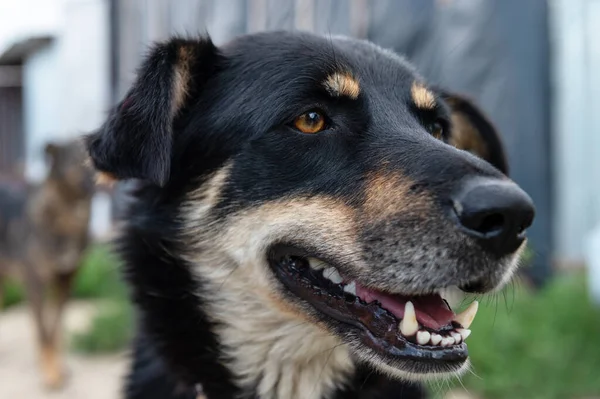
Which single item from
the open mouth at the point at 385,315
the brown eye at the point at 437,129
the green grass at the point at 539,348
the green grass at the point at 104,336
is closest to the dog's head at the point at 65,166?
the green grass at the point at 104,336

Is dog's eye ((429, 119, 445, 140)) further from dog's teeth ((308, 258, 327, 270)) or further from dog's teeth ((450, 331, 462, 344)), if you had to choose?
dog's teeth ((450, 331, 462, 344))

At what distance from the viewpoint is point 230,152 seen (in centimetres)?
196

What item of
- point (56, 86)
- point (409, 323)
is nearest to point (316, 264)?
point (409, 323)

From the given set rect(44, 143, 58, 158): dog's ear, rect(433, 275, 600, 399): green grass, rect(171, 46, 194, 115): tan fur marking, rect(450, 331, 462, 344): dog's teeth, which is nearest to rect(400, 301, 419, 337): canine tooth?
rect(450, 331, 462, 344): dog's teeth

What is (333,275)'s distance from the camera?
1873mm

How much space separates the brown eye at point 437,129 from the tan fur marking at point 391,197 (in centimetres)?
56

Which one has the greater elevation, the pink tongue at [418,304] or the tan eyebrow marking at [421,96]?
the tan eyebrow marking at [421,96]

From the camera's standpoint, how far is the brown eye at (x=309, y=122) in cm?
191

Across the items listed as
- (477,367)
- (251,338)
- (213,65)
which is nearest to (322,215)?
(251,338)

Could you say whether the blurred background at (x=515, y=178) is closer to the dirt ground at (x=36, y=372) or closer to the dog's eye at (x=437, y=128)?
the dirt ground at (x=36, y=372)

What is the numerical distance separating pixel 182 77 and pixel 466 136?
1255 mm

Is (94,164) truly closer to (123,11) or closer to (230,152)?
(230,152)

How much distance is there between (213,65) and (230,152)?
0.36 metres

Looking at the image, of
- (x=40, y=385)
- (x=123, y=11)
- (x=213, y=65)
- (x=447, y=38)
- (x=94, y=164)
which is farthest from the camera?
(x=123, y=11)
